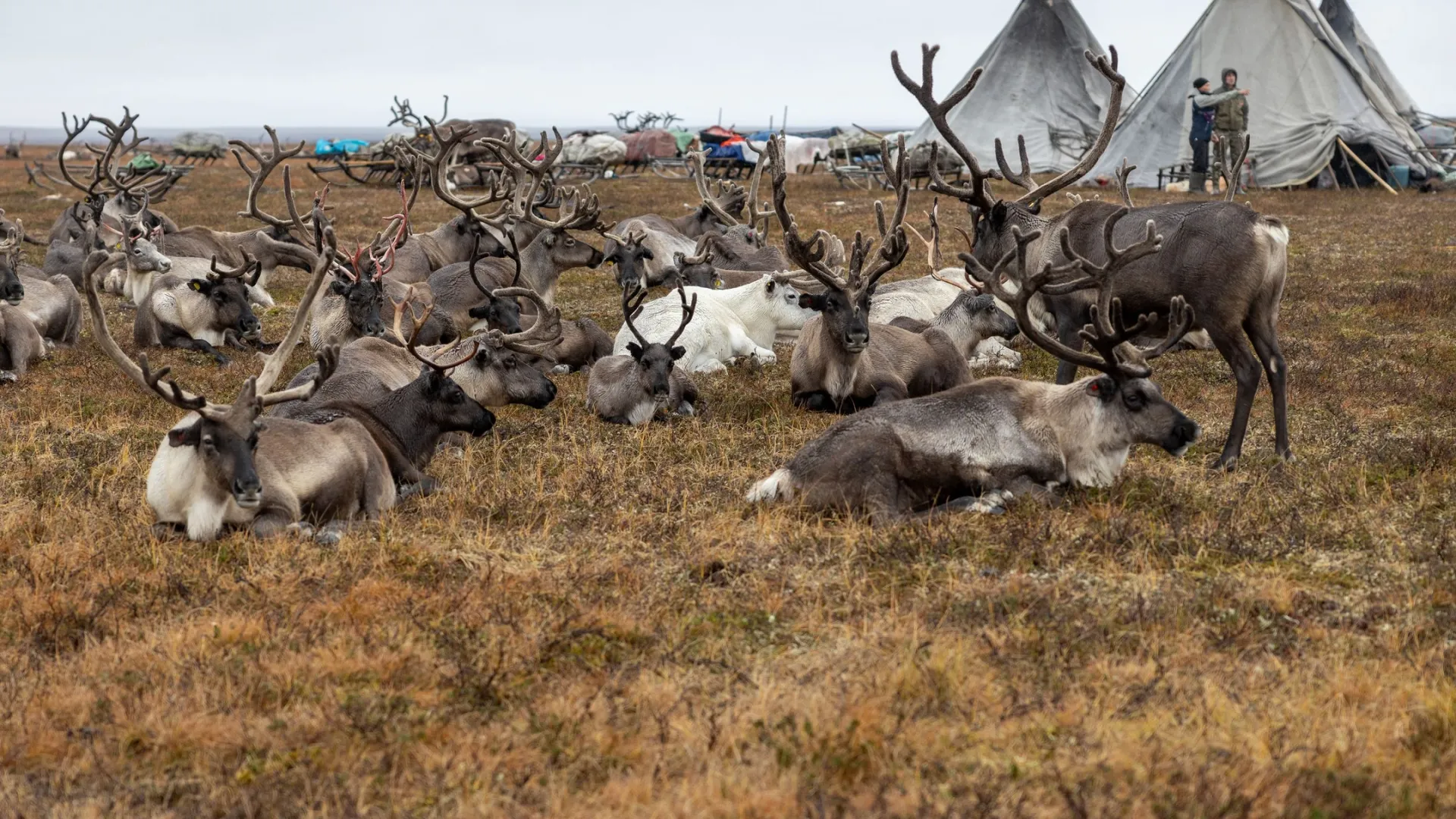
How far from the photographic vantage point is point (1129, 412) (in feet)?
21.1

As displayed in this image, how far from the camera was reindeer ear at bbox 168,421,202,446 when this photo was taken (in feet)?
18.3

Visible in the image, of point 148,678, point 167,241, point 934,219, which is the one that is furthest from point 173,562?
point 167,241

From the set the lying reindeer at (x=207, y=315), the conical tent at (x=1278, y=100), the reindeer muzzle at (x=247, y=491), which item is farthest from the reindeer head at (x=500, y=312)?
the conical tent at (x=1278, y=100)

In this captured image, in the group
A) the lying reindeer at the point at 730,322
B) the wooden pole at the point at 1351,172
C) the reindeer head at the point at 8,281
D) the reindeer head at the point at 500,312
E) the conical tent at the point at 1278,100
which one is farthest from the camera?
the conical tent at the point at 1278,100

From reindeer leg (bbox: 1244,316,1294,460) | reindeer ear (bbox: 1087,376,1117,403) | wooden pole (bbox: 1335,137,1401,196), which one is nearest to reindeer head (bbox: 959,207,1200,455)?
reindeer ear (bbox: 1087,376,1117,403)

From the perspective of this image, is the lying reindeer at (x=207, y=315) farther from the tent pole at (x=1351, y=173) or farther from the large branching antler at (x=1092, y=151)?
the tent pole at (x=1351, y=173)

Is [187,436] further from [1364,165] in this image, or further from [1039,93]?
[1039,93]

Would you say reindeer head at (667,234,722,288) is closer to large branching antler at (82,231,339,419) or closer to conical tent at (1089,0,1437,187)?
large branching antler at (82,231,339,419)

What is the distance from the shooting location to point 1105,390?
646cm

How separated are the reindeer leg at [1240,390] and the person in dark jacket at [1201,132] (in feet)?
54.9

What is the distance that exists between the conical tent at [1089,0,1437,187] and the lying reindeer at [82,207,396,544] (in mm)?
21073

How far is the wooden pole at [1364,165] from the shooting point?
23.4m

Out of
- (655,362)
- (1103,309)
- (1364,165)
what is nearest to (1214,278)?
(1103,309)

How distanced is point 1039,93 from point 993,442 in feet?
75.6
